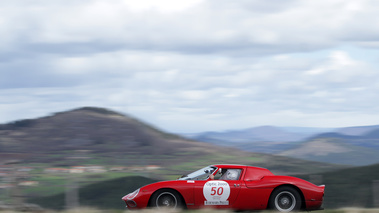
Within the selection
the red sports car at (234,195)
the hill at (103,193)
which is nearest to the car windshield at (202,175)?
the red sports car at (234,195)

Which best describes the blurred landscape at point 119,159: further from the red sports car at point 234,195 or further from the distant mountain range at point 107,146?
the red sports car at point 234,195

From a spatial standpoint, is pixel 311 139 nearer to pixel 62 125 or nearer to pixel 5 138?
pixel 62 125

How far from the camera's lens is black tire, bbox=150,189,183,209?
10078 mm

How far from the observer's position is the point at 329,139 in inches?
6555

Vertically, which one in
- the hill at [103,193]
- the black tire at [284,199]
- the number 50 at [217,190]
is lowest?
the hill at [103,193]

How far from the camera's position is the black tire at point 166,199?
10.1m

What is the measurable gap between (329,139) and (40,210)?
540 ft

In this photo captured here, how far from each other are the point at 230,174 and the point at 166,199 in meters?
1.52

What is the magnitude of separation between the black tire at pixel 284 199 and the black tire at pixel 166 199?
78.4 inches

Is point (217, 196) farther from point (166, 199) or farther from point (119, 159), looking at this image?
point (119, 159)

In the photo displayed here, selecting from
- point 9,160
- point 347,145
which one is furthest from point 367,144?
point 9,160

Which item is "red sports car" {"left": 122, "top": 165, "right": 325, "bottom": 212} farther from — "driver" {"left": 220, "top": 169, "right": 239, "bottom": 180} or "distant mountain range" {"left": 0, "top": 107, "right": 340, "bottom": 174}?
"distant mountain range" {"left": 0, "top": 107, "right": 340, "bottom": 174}

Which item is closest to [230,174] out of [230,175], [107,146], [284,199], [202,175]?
Answer: [230,175]

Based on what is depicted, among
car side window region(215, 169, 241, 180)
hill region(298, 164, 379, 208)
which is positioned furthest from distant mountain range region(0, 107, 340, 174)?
car side window region(215, 169, 241, 180)
